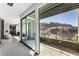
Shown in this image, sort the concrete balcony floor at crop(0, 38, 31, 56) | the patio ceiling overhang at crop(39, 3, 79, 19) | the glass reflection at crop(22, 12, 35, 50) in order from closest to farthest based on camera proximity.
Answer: the patio ceiling overhang at crop(39, 3, 79, 19), the concrete balcony floor at crop(0, 38, 31, 56), the glass reflection at crop(22, 12, 35, 50)

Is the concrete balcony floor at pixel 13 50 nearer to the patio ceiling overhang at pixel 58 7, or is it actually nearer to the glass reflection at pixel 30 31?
the glass reflection at pixel 30 31

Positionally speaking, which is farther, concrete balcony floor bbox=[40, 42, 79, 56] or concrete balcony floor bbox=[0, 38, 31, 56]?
concrete balcony floor bbox=[0, 38, 31, 56]

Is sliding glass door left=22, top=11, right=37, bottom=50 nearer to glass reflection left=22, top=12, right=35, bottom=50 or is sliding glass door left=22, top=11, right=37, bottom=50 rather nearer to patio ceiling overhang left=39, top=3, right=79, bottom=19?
glass reflection left=22, top=12, right=35, bottom=50

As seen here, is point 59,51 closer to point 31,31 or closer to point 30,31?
point 31,31

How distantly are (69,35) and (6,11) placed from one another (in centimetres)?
265

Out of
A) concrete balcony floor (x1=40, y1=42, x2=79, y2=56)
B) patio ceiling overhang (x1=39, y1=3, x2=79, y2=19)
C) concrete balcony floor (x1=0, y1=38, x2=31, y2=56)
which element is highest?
patio ceiling overhang (x1=39, y1=3, x2=79, y2=19)

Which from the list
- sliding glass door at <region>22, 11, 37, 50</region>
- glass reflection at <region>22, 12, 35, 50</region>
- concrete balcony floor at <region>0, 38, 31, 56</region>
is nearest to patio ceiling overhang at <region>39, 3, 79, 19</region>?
concrete balcony floor at <region>0, 38, 31, 56</region>

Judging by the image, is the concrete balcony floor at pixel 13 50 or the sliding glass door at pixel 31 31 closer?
the concrete balcony floor at pixel 13 50

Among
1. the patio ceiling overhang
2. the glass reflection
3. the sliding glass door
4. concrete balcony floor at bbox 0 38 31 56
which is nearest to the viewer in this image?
the patio ceiling overhang

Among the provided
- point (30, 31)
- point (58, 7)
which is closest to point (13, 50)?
point (30, 31)

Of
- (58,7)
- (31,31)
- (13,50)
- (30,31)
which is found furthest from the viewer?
(30,31)

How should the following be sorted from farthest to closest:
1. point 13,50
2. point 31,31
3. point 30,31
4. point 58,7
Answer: point 30,31
point 31,31
point 13,50
point 58,7

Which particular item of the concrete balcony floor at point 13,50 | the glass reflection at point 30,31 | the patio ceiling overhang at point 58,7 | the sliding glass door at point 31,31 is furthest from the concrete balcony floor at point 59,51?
the glass reflection at point 30,31

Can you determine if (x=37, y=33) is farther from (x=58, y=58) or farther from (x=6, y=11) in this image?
(x=58, y=58)
